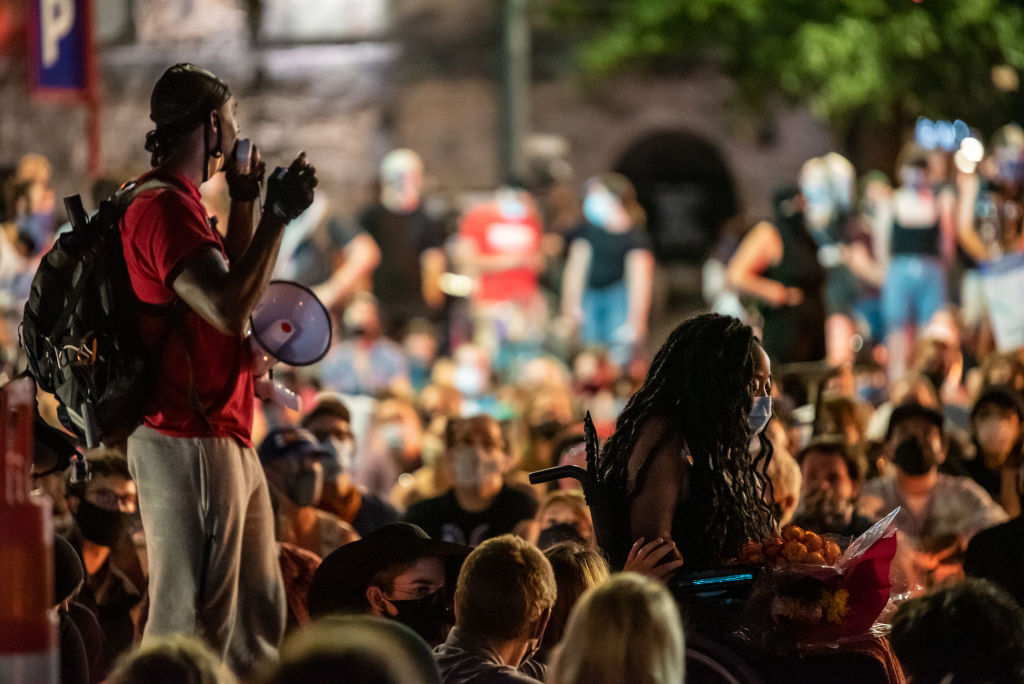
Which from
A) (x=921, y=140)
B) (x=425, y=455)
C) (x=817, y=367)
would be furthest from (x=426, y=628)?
(x=921, y=140)

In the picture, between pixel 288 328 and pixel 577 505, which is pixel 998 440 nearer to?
pixel 577 505

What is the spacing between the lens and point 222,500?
16.1 ft

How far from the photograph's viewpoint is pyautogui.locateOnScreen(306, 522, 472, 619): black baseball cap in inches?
211

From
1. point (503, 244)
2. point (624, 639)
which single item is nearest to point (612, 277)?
point (503, 244)

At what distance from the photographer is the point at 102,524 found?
6.41 metres

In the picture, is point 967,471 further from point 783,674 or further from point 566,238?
point 566,238

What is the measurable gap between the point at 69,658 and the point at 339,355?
8.76 m

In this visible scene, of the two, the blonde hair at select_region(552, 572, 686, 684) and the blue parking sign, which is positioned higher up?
the blue parking sign

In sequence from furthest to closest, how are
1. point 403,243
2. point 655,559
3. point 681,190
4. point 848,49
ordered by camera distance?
1. point 681,190
2. point 848,49
3. point 403,243
4. point 655,559

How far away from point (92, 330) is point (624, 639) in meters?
1.89

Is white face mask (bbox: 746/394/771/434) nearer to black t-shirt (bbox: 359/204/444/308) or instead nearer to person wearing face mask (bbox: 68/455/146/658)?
person wearing face mask (bbox: 68/455/146/658)

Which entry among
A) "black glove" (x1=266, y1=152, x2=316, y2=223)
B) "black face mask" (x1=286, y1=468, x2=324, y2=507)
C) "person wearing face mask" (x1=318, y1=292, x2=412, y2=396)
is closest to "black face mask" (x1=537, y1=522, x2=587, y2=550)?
"black face mask" (x1=286, y1=468, x2=324, y2=507)

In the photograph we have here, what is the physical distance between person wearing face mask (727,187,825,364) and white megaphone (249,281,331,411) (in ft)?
25.0

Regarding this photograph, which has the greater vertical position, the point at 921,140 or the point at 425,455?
the point at 921,140
